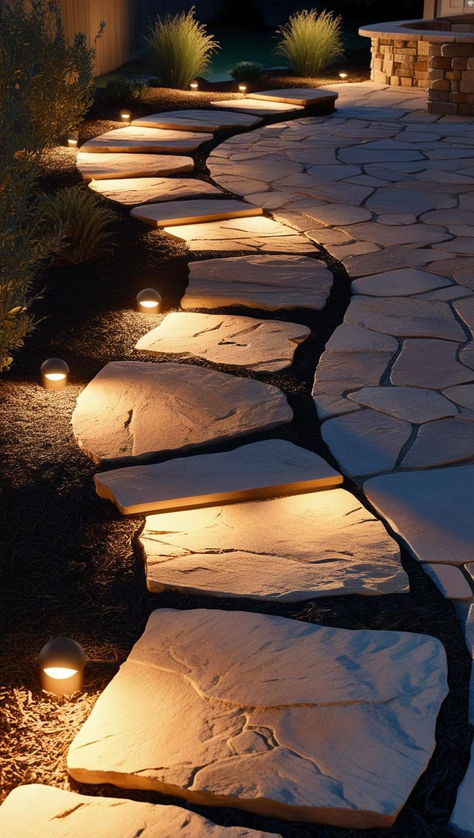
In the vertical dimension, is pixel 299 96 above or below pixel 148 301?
above

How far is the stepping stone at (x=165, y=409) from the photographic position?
3477 mm

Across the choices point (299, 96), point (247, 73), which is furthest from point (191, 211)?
point (247, 73)

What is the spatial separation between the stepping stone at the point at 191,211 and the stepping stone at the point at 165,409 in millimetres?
2221

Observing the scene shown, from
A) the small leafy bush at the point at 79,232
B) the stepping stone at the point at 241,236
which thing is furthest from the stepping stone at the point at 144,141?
the small leafy bush at the point at 79,232

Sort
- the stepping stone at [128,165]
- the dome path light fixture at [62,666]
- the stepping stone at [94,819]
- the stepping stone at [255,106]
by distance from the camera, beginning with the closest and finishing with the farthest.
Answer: the stepping stone at [94,819]
the dome path light fixture at [62,666]
the stepping stone at [128,165]
the stepping stone at [255,106]

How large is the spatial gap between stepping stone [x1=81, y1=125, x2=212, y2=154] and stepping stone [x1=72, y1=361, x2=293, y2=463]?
4358 mm

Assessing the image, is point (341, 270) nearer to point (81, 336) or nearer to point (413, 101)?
point (81, 336)

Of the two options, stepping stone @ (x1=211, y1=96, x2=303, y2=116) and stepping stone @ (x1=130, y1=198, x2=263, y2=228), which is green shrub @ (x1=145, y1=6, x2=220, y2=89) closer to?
stepping stone @ (x1=211, y1=96, x2=303, y2=116)

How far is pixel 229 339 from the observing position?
439cm

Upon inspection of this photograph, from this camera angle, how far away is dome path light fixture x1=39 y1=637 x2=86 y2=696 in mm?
2283

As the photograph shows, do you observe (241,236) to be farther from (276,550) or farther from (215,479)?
(276,550)

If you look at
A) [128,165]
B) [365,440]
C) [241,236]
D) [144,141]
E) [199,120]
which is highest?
[199,120]

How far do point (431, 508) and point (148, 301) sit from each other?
224 cm

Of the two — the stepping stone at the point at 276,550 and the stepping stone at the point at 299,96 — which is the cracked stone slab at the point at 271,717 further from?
the stepping stone at the point at 299,96
